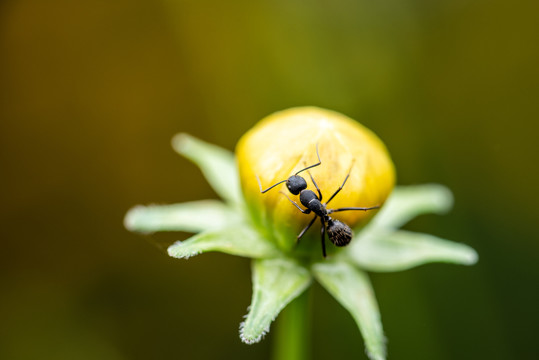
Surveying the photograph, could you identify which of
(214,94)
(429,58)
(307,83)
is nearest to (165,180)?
(214,94)

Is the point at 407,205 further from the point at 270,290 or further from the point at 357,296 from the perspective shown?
the point at 270,290

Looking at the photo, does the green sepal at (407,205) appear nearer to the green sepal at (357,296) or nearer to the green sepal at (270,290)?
the green sepal at (357,296)

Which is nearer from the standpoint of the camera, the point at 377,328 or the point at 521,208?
the point at 377,328

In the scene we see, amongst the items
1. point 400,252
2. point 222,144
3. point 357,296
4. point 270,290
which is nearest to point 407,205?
point 400,252

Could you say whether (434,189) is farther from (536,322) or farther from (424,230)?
(536,322)

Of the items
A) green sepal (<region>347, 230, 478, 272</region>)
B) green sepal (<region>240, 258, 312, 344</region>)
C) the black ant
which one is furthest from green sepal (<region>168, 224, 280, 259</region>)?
green sepal (<region>347, 230, 478, 272</region>)

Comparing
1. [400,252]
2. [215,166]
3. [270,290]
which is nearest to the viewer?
[270,290]

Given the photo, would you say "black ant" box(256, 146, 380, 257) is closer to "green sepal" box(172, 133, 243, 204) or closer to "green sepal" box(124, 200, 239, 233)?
"green sepal" box(124, 200, 239, 233)
